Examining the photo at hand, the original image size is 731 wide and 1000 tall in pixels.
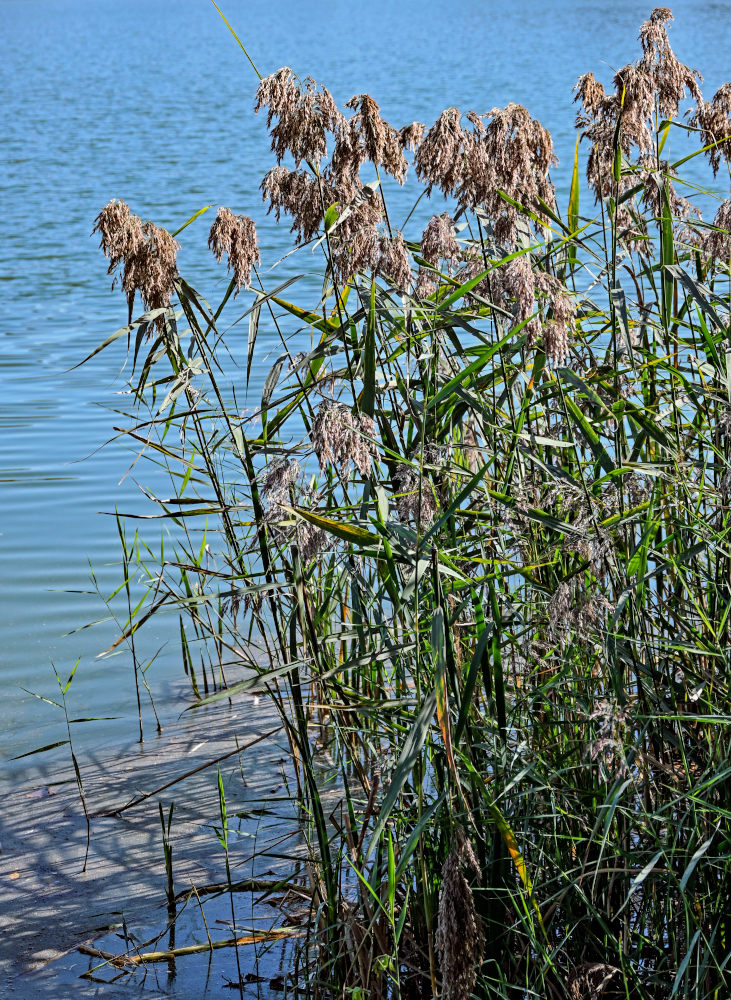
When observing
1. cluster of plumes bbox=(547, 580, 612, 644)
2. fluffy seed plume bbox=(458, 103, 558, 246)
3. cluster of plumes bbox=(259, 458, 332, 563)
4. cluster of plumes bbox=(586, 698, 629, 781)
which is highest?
fluffy seed plume bbox=(458, 103, 558, 246)

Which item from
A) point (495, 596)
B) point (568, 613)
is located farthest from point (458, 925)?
point (495, 596)

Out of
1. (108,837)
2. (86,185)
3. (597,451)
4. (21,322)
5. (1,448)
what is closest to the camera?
(597,451)

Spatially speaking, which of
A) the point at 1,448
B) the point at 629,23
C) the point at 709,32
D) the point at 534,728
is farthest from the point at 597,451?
the point at 629,23

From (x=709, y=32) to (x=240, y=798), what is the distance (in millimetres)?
25204

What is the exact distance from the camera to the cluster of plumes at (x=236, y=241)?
7.10ft

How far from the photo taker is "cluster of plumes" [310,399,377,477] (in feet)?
5.38

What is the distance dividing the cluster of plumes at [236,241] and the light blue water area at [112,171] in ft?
4.22

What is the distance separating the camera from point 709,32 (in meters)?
24.5

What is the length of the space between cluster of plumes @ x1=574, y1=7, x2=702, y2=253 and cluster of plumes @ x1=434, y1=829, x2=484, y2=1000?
4.47 feet

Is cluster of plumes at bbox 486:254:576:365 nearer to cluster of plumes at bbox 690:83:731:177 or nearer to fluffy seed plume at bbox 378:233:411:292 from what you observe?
fluffy seed plume at bbox 378:233:411:292

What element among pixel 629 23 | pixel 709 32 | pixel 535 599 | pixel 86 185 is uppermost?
pixel 629 23

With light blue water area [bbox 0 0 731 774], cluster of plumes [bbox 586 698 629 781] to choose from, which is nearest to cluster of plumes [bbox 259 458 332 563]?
cluster of plumes [bbox 586 698 629 781]

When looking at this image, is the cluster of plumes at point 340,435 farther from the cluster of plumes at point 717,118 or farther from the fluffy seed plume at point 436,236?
the cluster of plumes at point 717,118

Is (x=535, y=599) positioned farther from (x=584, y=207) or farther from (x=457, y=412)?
(x=584, y=207)
